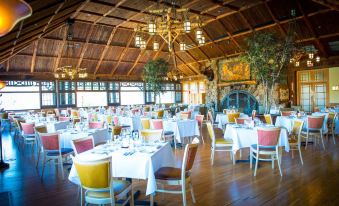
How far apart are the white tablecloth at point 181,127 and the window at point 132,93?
13.1m

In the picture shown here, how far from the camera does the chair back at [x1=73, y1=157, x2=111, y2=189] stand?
9.73 feet

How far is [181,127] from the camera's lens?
7.86m

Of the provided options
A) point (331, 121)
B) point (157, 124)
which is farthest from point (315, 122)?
point (157, 124)

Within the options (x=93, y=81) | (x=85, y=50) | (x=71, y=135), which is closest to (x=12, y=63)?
(x=85, y=50)

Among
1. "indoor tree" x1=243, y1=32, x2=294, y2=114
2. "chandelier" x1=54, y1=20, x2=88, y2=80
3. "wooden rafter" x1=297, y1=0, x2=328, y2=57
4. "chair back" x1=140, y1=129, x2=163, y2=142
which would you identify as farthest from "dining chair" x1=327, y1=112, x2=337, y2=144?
"chandelier" x1=54, y1=20, x2=88, y2=80

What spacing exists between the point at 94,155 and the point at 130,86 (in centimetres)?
1766

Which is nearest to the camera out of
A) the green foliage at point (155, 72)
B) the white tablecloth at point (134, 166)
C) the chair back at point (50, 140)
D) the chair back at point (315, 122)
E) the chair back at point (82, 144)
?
the white tablecloth at point (134, 166)

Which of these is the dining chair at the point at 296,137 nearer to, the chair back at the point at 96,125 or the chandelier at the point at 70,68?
the chair back at the point at 96,125

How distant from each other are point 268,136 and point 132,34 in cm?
1322

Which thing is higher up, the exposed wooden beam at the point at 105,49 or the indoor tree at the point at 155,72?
the exposed wooden beam at the point at 105,49

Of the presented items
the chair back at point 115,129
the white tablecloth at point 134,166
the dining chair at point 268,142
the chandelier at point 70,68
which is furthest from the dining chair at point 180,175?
the chandelier at point 70,68

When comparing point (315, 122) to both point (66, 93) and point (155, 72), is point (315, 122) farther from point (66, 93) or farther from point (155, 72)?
point (66, 93)

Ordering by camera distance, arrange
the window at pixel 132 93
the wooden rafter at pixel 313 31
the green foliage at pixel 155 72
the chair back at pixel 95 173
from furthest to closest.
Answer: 1. the window at pixel 132 93
2. the green foliage at pixel 155 72
3. the wooden rafter at pixel 313 31
4. the chair back at pixel 95 173

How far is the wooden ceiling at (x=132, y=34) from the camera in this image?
1210cm
